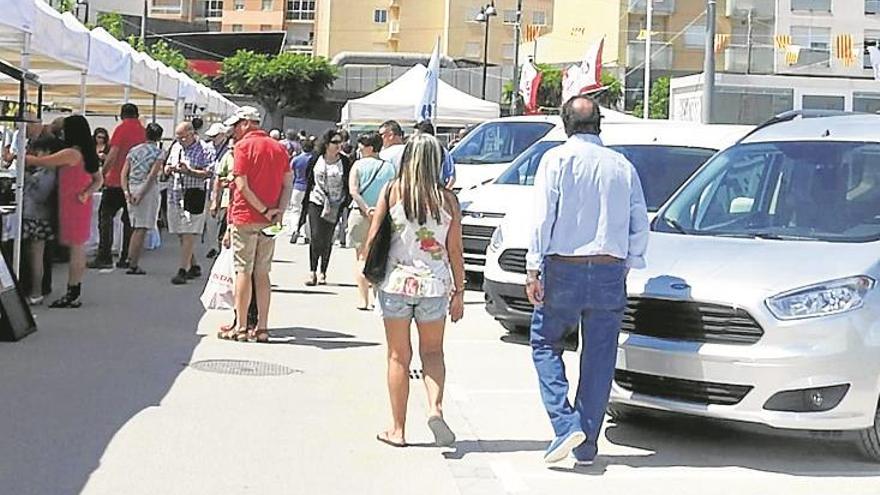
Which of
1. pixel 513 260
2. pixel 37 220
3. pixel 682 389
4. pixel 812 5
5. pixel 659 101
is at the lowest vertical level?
pixel 682 389

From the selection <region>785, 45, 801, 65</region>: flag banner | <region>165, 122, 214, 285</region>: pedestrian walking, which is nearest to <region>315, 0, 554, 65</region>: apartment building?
<region>785, 45, 801, 65</region>: flag banner

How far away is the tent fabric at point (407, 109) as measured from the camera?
24.4m

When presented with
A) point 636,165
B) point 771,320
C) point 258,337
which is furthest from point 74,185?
point 771,320

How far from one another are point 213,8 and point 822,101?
67.2m

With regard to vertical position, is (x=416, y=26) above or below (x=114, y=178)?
above

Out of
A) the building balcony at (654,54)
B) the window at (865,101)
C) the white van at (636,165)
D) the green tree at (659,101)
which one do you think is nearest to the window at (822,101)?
the window at (865,101)

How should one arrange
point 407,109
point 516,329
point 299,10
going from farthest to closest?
point 299,10
point 407,109
point 516,329

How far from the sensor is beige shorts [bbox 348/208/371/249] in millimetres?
12734

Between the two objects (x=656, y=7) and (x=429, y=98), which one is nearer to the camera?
(x=429, y=98)

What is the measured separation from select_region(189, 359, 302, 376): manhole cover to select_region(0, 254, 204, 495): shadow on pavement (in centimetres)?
18

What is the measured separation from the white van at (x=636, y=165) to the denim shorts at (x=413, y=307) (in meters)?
3.78

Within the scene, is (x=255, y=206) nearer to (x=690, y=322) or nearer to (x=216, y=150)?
(x=690, y=322)

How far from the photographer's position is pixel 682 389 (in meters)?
6.88

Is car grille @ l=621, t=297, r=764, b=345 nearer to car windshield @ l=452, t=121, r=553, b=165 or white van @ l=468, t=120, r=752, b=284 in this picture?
white van @ l=468, t=120, r=752, b=284
